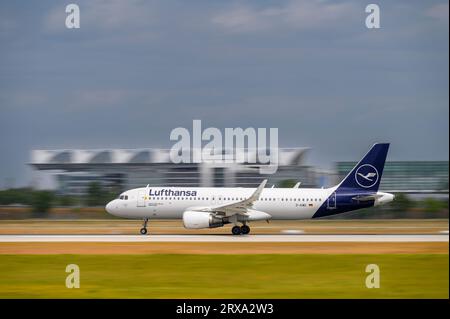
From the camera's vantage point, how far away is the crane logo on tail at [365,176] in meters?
45.9

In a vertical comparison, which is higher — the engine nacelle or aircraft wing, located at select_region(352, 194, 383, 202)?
aircraft wing, located at select_region(352, 194, 383, 202)

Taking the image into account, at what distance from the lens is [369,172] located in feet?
152

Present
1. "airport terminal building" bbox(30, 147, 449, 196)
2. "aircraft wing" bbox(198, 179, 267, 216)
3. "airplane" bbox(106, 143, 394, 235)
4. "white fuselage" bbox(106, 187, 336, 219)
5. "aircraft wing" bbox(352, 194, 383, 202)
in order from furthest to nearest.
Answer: "airport terminal building" bbox(30, 147, 449, 196)
"aircraft wing" bbox(352, 194, 383, 202)
"white fuselage" bbox(106, 187, 336, 219)
"airplane" bbox(106, 143, 394, 235)
"aircraft wing" bbox(198, 179, 267, 216)

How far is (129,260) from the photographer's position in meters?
29.5

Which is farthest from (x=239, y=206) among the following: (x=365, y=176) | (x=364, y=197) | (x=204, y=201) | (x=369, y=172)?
(x=369, y=172)

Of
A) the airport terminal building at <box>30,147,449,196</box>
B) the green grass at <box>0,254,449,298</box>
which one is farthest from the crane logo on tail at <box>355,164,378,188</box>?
the airport terminal building at <box>30,147,449,196</box>

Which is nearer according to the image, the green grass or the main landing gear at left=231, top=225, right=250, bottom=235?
the green grass

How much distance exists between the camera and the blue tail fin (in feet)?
150

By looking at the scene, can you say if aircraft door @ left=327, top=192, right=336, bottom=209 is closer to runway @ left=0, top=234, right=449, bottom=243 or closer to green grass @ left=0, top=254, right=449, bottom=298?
runway @ left=0, top=234, right=449, bottom=243

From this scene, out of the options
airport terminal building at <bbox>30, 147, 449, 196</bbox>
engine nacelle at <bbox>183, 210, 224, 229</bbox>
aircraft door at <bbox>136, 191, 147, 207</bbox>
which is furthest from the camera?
airport terminal building at <bbox>30, 147, 449, 196</bbox>

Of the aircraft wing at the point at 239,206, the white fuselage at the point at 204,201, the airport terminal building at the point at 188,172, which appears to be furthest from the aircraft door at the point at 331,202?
the airport terminal building at the point at 188,172

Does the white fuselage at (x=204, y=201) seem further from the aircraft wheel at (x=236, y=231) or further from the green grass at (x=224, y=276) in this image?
the green grass at (x=224, y=276)

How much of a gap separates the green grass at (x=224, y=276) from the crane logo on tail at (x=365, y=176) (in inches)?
587
